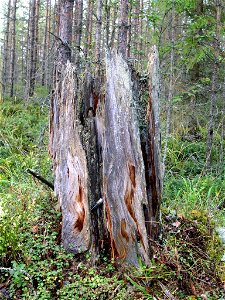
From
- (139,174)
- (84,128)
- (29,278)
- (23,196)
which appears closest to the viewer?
(29,278)

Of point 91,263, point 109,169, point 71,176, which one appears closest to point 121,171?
point 109,169

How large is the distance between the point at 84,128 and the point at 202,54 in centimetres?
582

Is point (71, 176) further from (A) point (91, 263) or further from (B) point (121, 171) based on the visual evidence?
(A) point (91, 263)

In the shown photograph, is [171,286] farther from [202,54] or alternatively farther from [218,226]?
[202,54]

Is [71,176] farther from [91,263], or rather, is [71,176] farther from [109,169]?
[91,263]

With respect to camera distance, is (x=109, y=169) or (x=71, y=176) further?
(x=71, y=176)

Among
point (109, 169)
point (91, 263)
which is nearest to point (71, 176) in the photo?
point (109, 169)

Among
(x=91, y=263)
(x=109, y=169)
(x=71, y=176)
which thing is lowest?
(x=91, y=263)

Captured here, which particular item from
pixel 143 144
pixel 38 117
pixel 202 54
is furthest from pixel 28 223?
pixel 38 117

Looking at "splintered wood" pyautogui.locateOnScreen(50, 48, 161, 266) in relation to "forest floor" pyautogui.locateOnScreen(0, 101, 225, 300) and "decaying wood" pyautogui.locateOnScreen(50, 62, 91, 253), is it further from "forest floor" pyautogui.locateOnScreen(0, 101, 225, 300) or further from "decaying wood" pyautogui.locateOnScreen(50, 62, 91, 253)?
"forest floor" pyautogui.locateOnScreen(0, 101, 225, 300)

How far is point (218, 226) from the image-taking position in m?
3.97

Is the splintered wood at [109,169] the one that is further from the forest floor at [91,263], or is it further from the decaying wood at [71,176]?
the forest floor at [91,263]

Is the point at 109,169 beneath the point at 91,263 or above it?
above

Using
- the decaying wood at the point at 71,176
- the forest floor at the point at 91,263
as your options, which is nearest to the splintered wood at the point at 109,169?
the decaying wood at the point at 71,176
